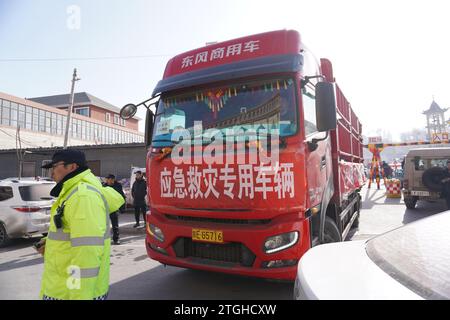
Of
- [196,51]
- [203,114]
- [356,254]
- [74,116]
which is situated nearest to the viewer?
[356,254]

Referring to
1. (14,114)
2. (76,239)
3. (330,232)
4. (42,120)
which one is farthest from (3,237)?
(42,120)

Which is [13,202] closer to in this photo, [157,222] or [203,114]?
[157,222]

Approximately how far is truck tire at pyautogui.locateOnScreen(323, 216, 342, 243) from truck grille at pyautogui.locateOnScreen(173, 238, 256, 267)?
1321mm

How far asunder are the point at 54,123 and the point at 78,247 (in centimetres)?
4847

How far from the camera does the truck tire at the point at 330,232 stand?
3998 millimetres

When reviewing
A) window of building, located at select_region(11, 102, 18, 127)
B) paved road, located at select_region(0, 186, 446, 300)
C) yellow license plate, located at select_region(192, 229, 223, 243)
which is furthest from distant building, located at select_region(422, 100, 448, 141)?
window of building, located at select_region(11, 102, 18, 127)

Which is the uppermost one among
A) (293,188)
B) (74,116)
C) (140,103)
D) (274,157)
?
(74,116)

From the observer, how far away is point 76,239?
1.88m

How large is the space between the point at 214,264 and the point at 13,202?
610 cm

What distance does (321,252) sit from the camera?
2111 millimetres

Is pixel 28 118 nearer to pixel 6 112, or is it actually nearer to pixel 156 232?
pixel 6 112

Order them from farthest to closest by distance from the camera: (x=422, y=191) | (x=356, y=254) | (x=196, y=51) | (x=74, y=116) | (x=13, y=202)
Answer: (x=74, y=116), (x=422, y=191), (x=13, y=202), (x=196, y=51), (x=356, y=254)

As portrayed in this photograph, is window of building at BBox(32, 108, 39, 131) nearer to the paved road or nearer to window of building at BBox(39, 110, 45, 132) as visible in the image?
window of building at BBox(39, 110, 45, 132)
